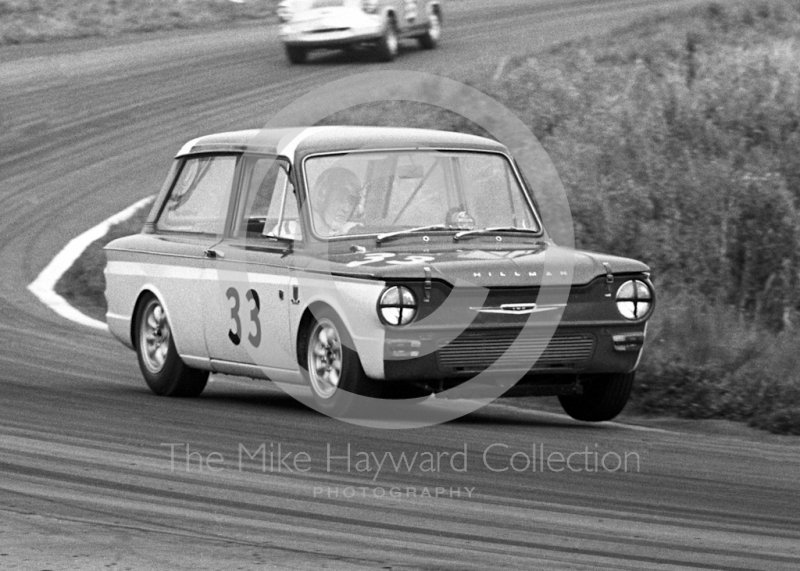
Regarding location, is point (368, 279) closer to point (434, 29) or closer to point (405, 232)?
point (405, 232)

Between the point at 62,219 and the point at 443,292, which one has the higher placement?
the point at 443,292

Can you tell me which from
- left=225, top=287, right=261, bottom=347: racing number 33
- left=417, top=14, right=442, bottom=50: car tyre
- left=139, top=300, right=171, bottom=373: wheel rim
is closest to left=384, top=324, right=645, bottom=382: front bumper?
left=225, top=287, right=261, bottom=347: racing number 33

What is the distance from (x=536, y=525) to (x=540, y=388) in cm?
249

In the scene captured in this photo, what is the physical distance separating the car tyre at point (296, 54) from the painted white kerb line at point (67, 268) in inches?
285

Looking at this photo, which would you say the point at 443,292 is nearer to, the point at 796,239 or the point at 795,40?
the point at 796,239

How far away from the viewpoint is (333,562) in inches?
210

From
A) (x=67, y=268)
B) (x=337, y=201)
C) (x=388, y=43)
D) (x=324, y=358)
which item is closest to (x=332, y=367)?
(x=324, y=358)

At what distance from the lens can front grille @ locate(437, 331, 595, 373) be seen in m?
8.03

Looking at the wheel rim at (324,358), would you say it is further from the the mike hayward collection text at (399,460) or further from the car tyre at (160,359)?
the car tyre at (160,359)

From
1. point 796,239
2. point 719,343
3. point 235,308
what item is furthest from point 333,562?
point 796,239

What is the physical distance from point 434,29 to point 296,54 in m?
2.73

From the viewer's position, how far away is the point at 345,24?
25125mm

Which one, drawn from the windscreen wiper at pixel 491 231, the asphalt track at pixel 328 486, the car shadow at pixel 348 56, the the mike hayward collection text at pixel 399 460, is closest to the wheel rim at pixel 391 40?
the car shadow at pixel 348 56

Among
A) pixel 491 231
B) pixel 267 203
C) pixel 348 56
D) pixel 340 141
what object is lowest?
pixel 348 56
